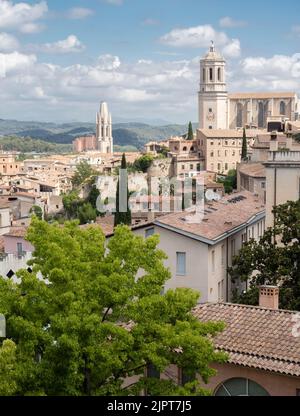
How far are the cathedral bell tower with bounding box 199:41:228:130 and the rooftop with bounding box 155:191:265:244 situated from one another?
114m

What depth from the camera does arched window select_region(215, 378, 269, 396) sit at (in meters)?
14.0

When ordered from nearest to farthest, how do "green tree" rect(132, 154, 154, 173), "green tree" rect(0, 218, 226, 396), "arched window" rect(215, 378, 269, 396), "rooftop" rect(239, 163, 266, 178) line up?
"green tree" rect(0, 218, 226, 396) < "arched window" rect(215, 378, 269, 396) < "rooftop" rect(239, 163, 266, 178) < "green tree" rect(132, 154, 154, 173)

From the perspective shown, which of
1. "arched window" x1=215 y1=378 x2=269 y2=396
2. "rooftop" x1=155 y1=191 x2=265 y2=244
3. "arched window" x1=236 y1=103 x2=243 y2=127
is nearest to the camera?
"arched window" x1=215 y1=378 x2=269 y2=396

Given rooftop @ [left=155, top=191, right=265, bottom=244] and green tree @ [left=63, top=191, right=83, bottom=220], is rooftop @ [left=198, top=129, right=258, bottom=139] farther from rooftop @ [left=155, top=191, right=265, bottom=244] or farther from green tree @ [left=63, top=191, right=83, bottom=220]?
rooftop @ [left=155, top=191, right=265, bottom=244]

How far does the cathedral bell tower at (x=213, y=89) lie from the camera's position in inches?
5672

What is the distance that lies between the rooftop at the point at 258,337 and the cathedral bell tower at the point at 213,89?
424 ft

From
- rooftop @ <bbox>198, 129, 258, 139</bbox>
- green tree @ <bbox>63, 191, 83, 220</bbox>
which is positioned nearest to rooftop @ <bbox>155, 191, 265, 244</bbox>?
green tree @ <bbox>63, 191, 83, 220</bbox>

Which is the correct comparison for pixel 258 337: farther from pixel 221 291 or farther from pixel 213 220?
pixel 213 220

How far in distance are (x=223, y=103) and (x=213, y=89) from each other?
12.1ft

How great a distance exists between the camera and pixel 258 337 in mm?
14766

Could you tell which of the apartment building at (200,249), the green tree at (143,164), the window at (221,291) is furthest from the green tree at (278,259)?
the green tree at (143,164)
